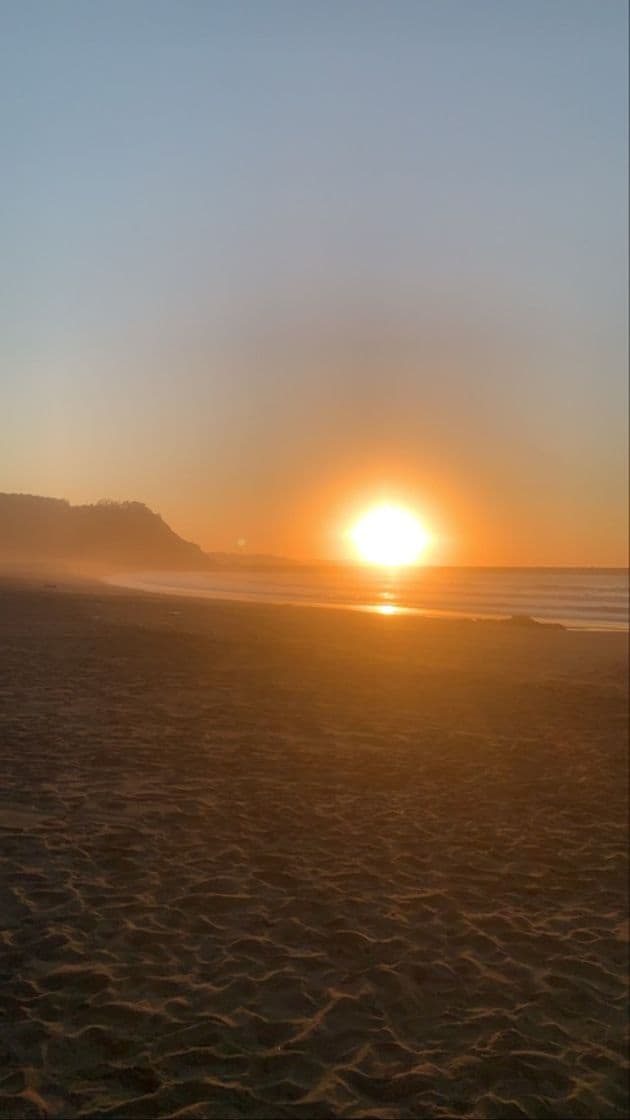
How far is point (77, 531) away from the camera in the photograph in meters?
7.52

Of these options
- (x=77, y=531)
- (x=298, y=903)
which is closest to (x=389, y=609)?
(x=298, y=903)

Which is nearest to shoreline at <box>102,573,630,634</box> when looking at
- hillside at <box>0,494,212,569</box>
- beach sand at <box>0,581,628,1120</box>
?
beach sand at <box>0,581,628,1120</box>

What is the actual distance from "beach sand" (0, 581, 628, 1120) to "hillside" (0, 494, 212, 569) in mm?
3163

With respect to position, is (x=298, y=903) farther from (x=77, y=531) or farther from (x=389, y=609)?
(x=389, y=609)

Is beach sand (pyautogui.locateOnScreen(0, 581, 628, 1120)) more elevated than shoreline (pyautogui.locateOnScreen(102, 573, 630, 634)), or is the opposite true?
shoreline (pyautogui.locateOnScreen(102, 573, 630, 634))

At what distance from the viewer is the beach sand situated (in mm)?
6254

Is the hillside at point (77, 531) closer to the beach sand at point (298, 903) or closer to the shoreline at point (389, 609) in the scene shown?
the beach sand at point (298, 903)

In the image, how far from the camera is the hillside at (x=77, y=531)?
20.6 ft

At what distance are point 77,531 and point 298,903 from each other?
4374 millimetres

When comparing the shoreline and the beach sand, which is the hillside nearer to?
the beach sand

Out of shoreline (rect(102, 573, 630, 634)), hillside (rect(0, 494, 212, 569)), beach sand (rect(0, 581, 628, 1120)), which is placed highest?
hillside (rect(0, 494, 212, 569))

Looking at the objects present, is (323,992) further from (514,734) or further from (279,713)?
(514,734)

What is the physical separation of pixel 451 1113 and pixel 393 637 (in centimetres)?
2492

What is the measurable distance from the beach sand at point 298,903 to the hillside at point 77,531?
3.16 metres
